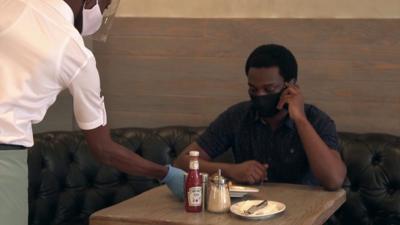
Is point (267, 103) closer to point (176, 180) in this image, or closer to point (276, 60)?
point (276, 60)

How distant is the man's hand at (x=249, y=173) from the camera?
2609 millimetres

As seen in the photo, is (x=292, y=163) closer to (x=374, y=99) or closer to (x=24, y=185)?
(x=374, y=99)

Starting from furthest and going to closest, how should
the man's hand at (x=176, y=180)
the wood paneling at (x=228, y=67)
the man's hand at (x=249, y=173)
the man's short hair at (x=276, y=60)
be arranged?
1. the wood paneling at (x=228, y=67)
2. the man's short hair at (x=276, y=60)
3. the man's hand at (x=249, y=173)
4. the man's hand at (x=176, y=180)

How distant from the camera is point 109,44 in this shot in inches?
144

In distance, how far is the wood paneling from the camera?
3219 mm

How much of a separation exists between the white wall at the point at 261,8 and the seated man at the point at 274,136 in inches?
17.9

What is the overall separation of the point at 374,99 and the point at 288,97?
2.13 feet

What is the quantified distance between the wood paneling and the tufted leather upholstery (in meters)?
0.20

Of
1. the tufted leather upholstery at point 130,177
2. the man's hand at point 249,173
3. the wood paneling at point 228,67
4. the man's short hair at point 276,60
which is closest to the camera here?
the man's hand at point 249,173

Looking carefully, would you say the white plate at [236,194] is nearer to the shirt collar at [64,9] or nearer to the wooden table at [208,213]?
the wooden table at [208,213]

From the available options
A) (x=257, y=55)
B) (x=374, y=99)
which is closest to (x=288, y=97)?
(x=257, y=55)

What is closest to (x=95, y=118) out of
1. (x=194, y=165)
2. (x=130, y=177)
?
(x=194, y=165)

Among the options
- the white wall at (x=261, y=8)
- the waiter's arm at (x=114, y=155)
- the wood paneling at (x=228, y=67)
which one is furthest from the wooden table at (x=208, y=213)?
the white wall at (x=261, y=8)

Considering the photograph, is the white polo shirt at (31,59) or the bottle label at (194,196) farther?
the bottle label at (194,196)
